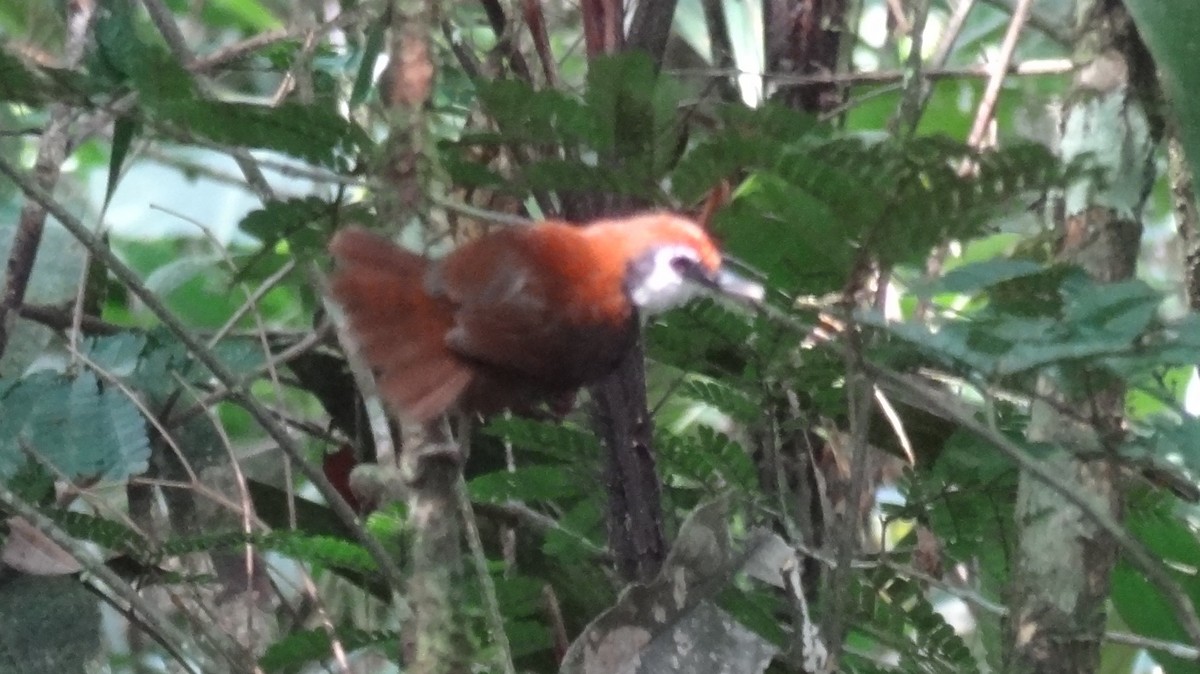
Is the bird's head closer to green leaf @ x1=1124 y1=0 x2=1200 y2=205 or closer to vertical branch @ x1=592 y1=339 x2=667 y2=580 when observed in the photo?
vertical branch @ x1=592 y1=339 x2=667 y2=580

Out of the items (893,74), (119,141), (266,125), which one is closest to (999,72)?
(893,74)

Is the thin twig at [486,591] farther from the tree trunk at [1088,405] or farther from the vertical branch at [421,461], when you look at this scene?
the tree trunk at [1088,405]

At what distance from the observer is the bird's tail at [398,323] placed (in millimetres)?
1157

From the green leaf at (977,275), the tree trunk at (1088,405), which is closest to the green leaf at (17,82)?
the green leaf at (977,275)

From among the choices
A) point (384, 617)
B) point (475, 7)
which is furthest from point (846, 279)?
point (475, 7)

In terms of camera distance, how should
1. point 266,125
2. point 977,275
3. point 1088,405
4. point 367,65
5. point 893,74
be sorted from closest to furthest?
point 977,275, point 266,125, point 1088,405, point 367,65, point 893,74

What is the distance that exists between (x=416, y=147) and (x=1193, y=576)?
908 millimetres

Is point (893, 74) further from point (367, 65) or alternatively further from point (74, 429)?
point (74, 429)

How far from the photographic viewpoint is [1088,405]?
1.14 m

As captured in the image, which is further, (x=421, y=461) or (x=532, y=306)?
(x=532, y=306)

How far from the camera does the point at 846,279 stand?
37.8 inches

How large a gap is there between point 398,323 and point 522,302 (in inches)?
5.0

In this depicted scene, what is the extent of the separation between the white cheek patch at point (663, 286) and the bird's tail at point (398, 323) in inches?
7.7

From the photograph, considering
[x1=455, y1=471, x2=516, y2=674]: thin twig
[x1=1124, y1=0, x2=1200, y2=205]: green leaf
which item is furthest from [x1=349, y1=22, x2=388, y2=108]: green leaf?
[x1=1124, y1=0, x2=1200, y2=205]: green leaf
